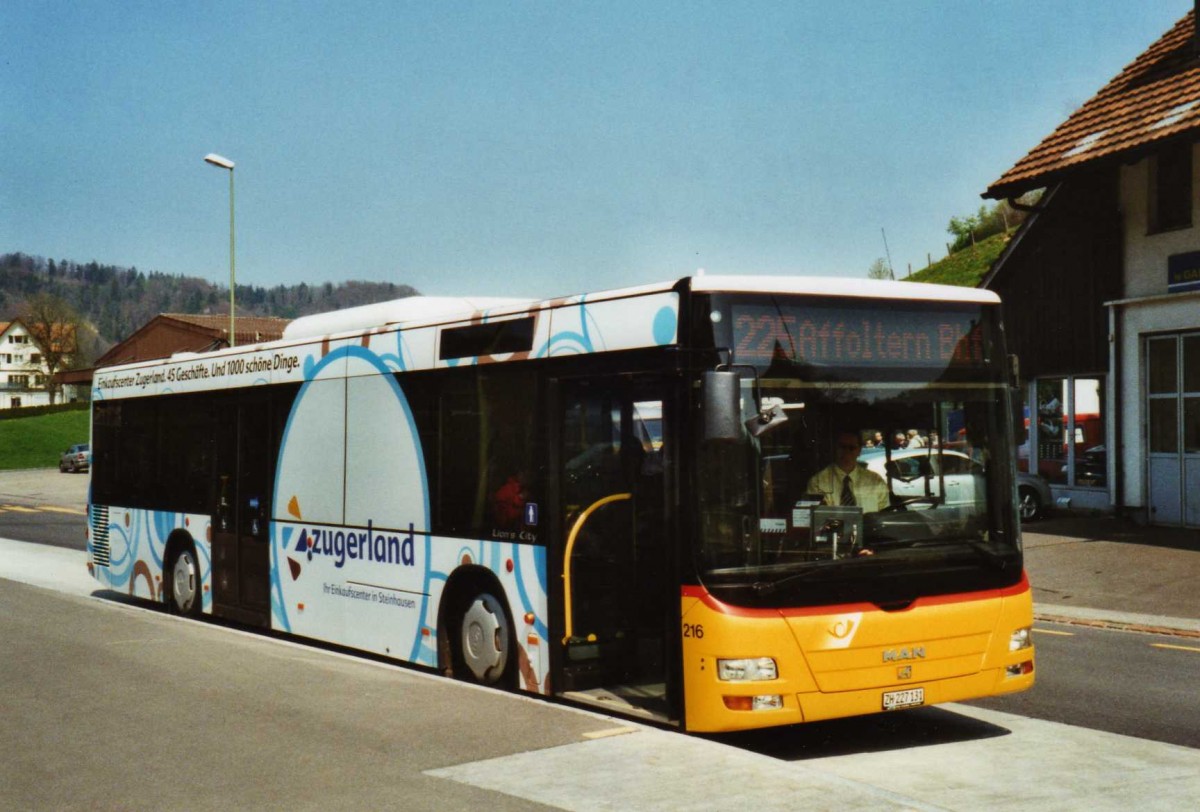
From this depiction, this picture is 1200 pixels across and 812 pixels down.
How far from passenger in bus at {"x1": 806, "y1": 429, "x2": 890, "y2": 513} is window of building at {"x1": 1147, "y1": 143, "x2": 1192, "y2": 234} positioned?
15.6 metres

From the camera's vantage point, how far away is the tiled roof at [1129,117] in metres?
20.4

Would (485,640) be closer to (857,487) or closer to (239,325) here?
(857,487)

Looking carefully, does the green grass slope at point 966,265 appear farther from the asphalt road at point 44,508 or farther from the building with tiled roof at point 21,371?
the building with tiled roof at point 21,371

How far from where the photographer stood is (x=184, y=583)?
550 inches

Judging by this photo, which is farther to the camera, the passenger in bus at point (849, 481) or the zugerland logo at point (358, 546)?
the zugerland logo at point (358, 546)

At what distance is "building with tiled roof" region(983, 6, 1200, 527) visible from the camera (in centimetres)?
2084

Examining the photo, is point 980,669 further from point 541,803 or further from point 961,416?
point 541,803

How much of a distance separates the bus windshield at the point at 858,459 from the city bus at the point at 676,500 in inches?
0.6

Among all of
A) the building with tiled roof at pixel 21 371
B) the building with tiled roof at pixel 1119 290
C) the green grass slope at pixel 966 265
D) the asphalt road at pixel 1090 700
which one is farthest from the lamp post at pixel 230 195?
the building with tiled roof at pixel 21 371

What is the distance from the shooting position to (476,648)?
9.53m

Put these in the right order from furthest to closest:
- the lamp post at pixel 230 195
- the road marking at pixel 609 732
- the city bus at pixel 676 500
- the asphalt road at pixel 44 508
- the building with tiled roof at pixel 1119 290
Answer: the lamp post at pixel 230 195
the asphalt road at pixel 44 508
the building with tiled roof at pixel 1119 290
the road marking at pixel 609 732
the city bus at pixel 676 500

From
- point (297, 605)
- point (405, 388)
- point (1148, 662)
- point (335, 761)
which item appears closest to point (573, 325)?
point (405, 388)

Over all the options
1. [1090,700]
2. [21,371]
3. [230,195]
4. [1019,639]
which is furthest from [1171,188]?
[21,371]

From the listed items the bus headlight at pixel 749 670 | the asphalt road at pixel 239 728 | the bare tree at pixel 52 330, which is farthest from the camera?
the bare tree at pixel 52 330
